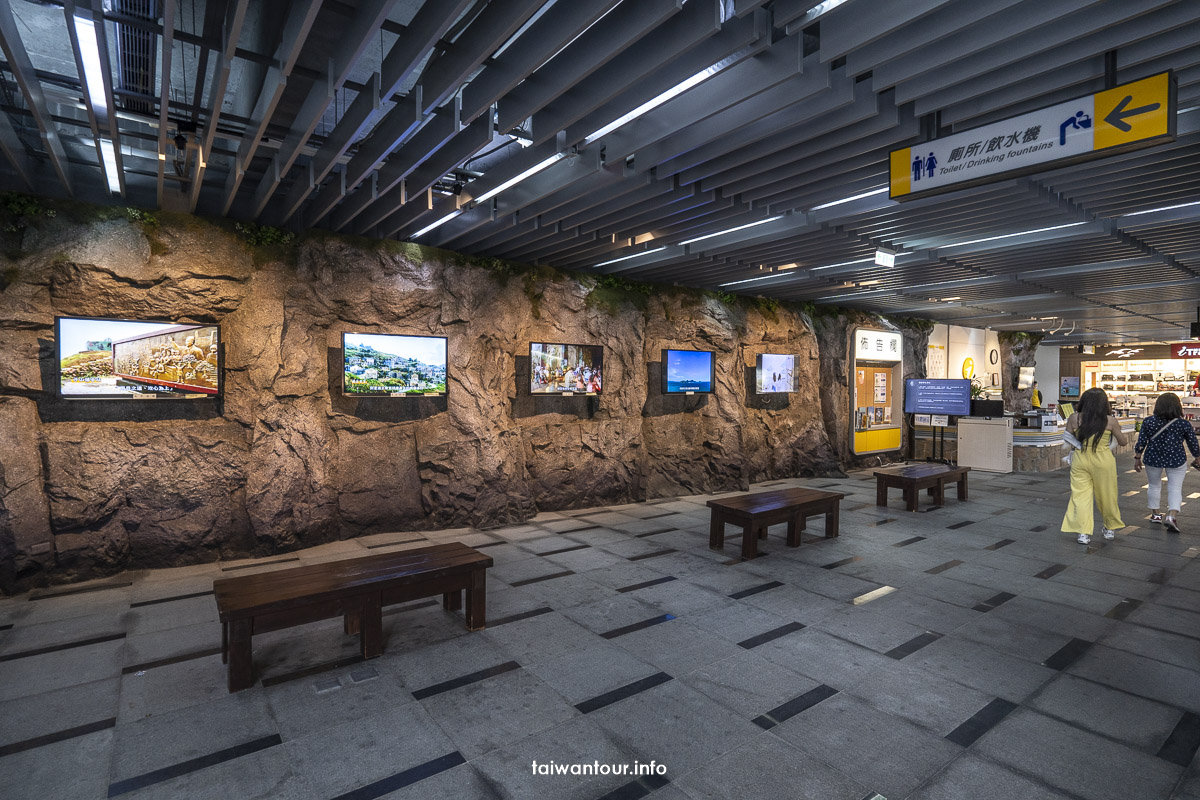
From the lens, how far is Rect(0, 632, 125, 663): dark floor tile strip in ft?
11.8

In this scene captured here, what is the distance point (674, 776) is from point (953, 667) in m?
2.01

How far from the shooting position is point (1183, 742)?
2.70 m

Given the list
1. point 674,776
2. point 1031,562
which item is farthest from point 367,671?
point 1031,562

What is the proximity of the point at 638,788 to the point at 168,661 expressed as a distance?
297 centimetres

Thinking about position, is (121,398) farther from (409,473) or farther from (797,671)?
(797,671)

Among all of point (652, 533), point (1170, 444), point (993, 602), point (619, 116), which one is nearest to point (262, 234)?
point (619, 116)

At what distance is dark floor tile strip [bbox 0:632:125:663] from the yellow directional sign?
6445 millimetres

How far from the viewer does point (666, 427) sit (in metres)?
9.12

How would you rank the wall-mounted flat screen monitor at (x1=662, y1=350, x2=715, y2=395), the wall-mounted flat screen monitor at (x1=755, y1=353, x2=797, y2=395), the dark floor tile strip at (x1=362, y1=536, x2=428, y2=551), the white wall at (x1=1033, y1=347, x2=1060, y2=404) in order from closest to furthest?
the dark floor tile strip at (x1=362, y1=536, x2=428, y2=551) < the wall-mounted flat screen monitor at (x1=662, y1=350, x2=715, y2=395) < the wall-mounted flat screen monitor at (x1=755, y1=353, x2=797, y2=395) < the white wall at (x1=1033, y1=347, x2=1060, y2=404)

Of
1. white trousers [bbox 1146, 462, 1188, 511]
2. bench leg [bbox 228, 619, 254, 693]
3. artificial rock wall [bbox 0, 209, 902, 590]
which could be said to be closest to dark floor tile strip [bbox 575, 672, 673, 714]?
bench leg [bbox 228, 619, 254, 693]

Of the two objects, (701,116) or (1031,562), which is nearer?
(701,116)

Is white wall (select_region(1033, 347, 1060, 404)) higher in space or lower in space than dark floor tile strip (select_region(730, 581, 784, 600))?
higher

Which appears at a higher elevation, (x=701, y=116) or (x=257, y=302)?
(x=701, y=116)

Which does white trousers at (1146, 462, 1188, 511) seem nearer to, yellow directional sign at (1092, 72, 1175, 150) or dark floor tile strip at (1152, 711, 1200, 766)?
dark floor tile strip at (1152, 711, 1200, 766)
